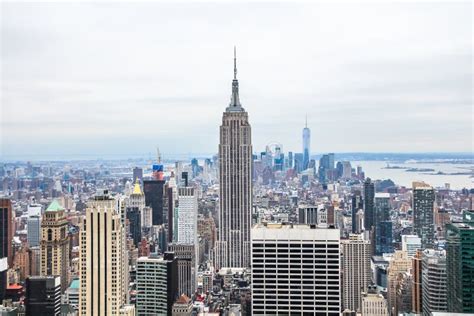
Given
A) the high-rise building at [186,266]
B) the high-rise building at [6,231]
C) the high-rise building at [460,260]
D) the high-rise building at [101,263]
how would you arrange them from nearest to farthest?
the high-rise building at [101,263]
the high-rise building at [460,260]
the high-rise building at [6,231]
the high-rise building at [186,266]

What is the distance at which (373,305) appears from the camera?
843 centimetres

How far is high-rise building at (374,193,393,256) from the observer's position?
30.6 feet

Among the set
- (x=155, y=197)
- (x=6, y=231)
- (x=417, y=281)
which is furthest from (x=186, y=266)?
(x=417, y=281)

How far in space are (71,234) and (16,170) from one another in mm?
1180

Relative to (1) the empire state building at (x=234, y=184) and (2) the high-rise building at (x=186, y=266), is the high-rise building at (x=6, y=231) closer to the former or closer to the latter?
(2) the high-rise building at (x=186, y=266)

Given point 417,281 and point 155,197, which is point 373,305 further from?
point 155,197

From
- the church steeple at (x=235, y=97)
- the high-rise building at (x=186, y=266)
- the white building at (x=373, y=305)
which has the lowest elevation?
the white building at (x=373, y=305)

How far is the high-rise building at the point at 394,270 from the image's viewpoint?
25.9ft

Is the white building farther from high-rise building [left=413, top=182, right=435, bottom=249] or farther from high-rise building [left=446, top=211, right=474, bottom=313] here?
high-rise building [left=446, top=211, right=474, bottom=313]

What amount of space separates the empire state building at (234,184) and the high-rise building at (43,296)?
18.0ft

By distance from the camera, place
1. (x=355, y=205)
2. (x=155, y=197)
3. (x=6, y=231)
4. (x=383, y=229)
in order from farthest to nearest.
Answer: (x=155, y=197), (x=383, y=229), (x=355, y=205), (x=6, y=231)

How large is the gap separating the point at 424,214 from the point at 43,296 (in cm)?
503

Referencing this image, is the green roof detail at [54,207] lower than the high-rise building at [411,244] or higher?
higher

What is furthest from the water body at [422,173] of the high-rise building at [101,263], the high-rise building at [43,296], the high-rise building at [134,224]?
the high-rise building at [43,296]
